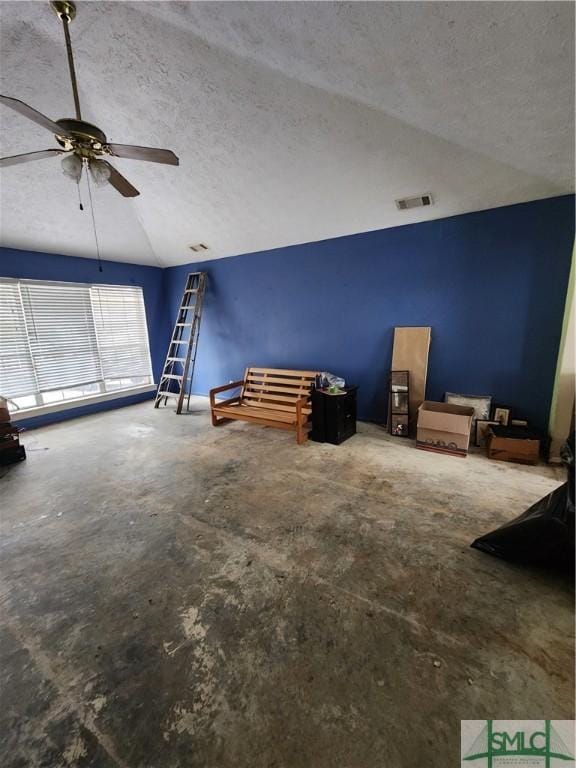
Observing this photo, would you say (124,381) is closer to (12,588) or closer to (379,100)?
(12,588)

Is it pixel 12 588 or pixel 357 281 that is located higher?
pixel 357 281

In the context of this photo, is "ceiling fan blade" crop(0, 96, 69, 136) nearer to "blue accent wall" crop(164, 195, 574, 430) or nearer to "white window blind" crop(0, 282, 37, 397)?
"blue accent wall" crop(164, 195, 574, 430)

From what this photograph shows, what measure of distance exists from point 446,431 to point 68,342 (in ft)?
17.7

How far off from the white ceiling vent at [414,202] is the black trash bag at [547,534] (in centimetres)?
260

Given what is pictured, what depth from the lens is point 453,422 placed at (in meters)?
3.17

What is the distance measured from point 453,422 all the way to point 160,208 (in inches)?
176

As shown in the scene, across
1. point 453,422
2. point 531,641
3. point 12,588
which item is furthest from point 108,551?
point 453,422

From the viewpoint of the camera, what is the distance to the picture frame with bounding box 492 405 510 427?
3.28 meters

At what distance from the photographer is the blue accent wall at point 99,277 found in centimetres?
423

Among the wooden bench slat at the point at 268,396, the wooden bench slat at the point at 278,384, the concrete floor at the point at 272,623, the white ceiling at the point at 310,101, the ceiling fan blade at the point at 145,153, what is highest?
the white ceiling at the point at 310,101

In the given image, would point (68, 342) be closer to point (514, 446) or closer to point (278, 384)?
point (278, 384)

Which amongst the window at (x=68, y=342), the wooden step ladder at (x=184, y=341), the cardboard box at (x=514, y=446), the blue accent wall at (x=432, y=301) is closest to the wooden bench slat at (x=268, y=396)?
the blue accent wall at (x=432, y=301)

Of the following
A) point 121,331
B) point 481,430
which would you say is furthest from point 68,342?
point 481,430

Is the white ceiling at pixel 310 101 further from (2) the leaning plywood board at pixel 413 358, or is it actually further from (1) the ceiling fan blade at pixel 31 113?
(2) the leaning plywood board at pixel 413 358
